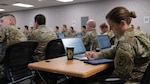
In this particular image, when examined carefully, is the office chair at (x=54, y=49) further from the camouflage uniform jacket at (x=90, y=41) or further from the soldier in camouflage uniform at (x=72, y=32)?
the soldier in camouflage uniform at (x=72, y=32)

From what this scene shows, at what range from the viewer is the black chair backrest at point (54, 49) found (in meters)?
2.60

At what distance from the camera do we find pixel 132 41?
156cm

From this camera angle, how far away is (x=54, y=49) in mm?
2670

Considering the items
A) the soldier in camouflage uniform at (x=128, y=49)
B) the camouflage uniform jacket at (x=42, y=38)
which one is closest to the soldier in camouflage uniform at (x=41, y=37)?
the camouflage uniform jacket at (x=42, y=38)

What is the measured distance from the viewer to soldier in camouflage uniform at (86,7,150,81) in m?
1.53

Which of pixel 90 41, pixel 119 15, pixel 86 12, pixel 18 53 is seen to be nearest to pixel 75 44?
pixel 18 53

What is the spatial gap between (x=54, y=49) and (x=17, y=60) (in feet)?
1.84

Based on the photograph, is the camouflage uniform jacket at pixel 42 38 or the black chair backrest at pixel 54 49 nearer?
the black chair backrest at pixel 54 49

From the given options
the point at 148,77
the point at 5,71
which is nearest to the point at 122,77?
the point at 148,77

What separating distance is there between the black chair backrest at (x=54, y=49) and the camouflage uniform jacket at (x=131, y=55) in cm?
119

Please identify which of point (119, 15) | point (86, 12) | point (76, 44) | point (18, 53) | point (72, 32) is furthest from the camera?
point (86, 12)

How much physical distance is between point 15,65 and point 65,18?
881 cm

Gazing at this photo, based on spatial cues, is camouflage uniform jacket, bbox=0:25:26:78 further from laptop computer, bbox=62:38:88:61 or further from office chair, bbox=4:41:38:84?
laptop computer, bbox=62:38:88:61

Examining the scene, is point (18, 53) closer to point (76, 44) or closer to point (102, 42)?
point (76, 44)
